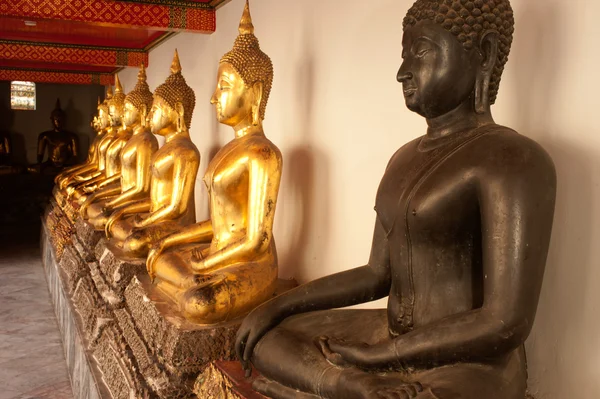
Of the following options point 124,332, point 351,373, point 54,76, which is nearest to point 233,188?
point 124,332

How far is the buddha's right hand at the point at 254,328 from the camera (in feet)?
5.63

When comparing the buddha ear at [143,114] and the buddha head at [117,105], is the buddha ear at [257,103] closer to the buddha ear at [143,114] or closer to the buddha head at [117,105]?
the buddha ear at [143,114]

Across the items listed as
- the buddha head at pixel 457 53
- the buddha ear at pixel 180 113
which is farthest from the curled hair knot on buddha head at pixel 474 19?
the buddha ear at pixel 180 113

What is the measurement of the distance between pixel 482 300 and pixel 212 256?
1.32 metres

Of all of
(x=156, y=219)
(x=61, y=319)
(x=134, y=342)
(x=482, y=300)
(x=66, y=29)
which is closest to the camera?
(x=482, y=300)

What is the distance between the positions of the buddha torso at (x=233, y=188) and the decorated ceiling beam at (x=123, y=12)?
1792 mm

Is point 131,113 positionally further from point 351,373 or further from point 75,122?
point 75,122

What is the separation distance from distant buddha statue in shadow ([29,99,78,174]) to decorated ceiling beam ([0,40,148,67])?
4291 millimetres

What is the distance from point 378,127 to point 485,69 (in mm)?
950

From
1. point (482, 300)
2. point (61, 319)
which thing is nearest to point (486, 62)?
point (482, 300)

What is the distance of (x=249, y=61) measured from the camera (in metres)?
2.71

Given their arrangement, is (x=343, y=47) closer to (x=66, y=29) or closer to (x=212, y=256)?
(x=212, y=256)

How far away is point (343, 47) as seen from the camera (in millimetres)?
2707

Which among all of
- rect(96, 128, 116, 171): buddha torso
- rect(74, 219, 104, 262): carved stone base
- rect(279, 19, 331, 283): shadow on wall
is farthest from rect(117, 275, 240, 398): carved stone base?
rect(96, 128, 116, 171): buddha torso
